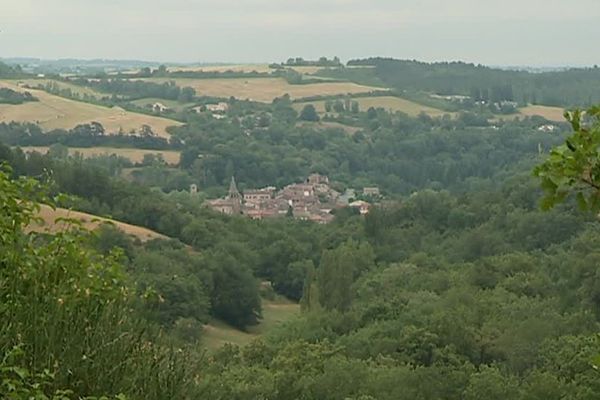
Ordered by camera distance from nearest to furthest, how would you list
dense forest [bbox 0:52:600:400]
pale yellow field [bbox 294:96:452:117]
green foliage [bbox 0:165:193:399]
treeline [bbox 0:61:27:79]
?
1. green foliage [bbox 0:165:193:399]
2. dense forest [bbox 0:52:600:400]
3. treeline [bbox 0:61:27:79]
4. pale yellow field [bbox 294:96:452:117]

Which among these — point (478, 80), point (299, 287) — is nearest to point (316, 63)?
point (478, 80)

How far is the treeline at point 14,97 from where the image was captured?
85.9 m

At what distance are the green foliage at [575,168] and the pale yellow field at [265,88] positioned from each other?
364 feet

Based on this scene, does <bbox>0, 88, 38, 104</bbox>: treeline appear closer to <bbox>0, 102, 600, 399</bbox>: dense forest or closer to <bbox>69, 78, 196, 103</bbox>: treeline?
<bbox>69, 78, 196, 103</bbox>: treeline

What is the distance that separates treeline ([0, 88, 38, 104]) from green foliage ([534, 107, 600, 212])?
3423 inches

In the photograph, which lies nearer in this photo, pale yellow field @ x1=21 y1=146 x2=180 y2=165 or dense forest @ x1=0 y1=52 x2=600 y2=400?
dense forest @ x1=0 y1=52 x2=600 y2=400

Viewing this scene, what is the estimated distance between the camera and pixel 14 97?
3406 inches

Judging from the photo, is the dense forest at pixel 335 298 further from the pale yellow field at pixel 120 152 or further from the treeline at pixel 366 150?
the treeline at pixel 366 150

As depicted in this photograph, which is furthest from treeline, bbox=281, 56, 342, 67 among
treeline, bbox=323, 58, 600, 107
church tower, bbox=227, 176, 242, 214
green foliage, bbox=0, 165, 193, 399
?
green foliage, bbox=0, 165, 193, 399

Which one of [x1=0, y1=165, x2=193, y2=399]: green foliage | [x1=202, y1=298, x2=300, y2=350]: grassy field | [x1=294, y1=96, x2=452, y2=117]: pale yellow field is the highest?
[x1=0, y1=165, x2=193, y2=399]: green foliage

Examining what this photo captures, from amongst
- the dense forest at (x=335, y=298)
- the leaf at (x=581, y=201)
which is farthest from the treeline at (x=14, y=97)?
the leaf at (x=581, y=201)

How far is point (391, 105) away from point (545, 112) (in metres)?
17.4

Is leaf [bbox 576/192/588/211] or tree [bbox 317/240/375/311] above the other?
leaf [bbox 576/192/588/211]

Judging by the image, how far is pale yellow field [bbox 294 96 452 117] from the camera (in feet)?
359
